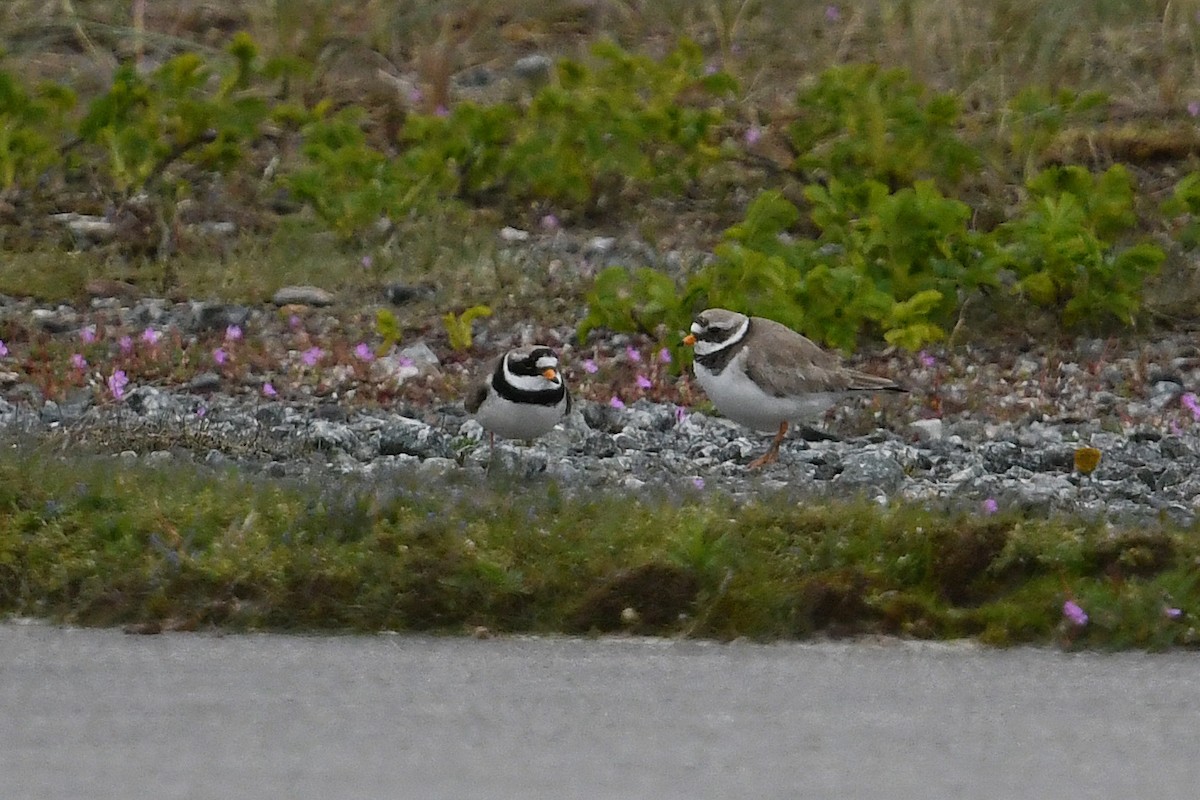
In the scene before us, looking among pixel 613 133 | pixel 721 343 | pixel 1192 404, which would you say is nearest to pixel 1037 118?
pixel 613 133

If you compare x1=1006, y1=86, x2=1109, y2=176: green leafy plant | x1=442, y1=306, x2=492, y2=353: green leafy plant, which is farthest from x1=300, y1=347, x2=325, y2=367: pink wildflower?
x1=1006, y1=86, x2=1109, y2=176: green leafy plant

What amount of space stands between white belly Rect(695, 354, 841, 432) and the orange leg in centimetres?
5

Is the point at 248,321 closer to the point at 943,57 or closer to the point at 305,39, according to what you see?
the point at 305,39

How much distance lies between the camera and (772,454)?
887 centimetres

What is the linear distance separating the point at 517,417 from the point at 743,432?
1521 millimetres

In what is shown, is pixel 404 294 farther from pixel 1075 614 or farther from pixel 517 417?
pixel 1075 614

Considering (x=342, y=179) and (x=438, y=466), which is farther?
(x=342, y=179)

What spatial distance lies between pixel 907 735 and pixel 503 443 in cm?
407

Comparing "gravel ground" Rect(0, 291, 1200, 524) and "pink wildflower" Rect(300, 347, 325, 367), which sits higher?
"gravel ground" Rect(0, 291, 1200, 524)

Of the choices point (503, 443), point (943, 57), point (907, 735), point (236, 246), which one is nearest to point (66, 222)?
point (236, 246)

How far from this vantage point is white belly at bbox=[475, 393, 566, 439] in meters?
8.52

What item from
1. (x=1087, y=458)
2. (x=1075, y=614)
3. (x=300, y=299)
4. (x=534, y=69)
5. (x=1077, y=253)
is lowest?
(x=534, y=69)

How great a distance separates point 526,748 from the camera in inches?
210

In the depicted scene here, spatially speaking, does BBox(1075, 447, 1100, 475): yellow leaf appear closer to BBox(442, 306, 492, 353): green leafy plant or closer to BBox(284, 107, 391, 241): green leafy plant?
BBox(442, 306, 492, 353): green leafy plant
